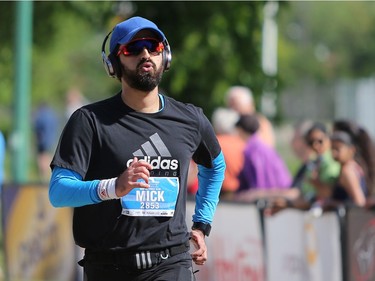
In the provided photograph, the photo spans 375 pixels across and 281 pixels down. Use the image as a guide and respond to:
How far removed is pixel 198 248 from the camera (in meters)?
5.45

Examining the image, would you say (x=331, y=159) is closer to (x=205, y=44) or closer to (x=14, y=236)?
(x=14, y=236)

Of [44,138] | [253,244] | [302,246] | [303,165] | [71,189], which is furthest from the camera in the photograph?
[44,138]

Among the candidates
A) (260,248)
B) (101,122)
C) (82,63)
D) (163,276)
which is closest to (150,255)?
(163,276)

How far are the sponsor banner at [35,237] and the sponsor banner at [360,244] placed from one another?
3.84 metres

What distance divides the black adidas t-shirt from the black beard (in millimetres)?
132

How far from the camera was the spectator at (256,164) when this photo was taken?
34.7ft

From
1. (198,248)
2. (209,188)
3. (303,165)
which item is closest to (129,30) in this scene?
(209,188)

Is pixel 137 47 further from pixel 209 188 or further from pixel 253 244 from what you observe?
pixel 253 244

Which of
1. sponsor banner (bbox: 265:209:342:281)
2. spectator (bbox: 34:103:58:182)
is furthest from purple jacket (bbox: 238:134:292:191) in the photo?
spectator (bbox: 34:103:58:182)

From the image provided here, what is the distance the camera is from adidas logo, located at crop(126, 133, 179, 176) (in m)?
5.16

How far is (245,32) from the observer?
14852 mm

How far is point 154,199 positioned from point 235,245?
15.2ft

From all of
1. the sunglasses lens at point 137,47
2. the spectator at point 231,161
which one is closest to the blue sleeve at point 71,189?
the sunglasses lens at point 137,47

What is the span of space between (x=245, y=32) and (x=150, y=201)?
987cm
